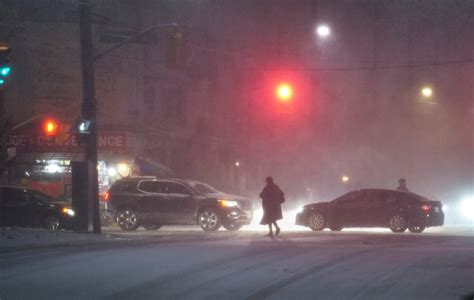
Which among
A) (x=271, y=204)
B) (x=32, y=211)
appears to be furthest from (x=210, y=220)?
(x=32, y=211)

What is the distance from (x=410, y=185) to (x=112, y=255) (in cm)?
5039

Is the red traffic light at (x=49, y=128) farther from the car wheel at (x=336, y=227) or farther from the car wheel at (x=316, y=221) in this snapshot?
the car wheel at (x=336, y=227)

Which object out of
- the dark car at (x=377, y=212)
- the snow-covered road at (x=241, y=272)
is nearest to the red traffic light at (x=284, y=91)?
the dark car at (x=377, y=212)

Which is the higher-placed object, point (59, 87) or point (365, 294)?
point (59, 87)

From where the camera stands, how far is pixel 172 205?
25.1m

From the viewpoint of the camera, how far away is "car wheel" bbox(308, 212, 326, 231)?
79.4 feet

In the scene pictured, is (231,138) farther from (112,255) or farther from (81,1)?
(112,255)

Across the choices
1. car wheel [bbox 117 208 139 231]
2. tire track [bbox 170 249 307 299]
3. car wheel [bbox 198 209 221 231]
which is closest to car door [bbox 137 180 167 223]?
car wheel [bbox 117 208 139 231]

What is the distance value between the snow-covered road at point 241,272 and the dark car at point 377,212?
24.2 feet

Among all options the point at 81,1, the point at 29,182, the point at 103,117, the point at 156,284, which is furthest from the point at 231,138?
the point at 156,284

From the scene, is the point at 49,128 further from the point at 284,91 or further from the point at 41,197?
the point at 284,91

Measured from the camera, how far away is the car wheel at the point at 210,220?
2458 centimetres

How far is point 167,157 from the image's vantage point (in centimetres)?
4159

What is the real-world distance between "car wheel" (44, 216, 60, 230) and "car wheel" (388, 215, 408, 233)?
1087cm
